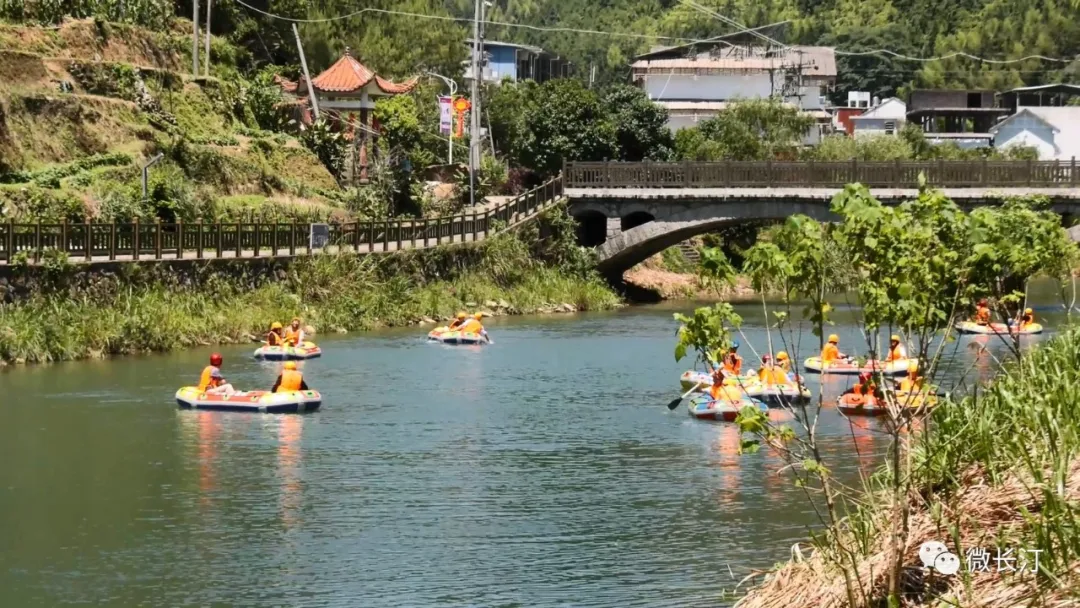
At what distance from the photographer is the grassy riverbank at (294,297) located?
41906 millimetres

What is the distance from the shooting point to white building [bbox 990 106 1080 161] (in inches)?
4129

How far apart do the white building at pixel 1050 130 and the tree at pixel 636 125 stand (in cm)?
3696

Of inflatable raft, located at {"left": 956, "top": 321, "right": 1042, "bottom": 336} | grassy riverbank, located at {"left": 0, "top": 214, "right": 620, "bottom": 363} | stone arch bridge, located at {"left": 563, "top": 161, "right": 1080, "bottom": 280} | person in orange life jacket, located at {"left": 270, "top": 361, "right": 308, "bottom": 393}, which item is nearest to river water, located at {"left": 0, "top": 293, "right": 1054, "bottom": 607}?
person in orange life jacket, located at {"left": 270, "top": 361, "right": 308, "bottom": 393}

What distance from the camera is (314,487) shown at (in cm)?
2702

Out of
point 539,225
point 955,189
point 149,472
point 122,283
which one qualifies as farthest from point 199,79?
point 149,472

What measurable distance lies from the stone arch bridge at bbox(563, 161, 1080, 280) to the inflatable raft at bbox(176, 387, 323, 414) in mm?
30834

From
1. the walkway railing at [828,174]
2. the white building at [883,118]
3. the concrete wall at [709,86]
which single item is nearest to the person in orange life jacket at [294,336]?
the walkway railing at [828,174]

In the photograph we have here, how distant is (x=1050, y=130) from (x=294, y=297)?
6781 cm

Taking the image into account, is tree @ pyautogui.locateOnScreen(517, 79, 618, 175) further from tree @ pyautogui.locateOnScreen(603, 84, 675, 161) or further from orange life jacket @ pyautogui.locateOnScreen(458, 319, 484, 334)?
orange life jacket @ pyautogui.locateOnScreen(458, 319, 484, 334)

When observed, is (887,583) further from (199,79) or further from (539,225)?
(199,79)

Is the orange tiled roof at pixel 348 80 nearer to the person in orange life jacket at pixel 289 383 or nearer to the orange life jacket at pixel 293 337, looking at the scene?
the orange life jacket at pixel 293 337

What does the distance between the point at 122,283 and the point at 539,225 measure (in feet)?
75.6

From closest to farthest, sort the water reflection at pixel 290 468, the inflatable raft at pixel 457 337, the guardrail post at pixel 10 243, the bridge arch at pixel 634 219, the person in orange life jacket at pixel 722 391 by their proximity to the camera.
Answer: the water reflection at pixel 290 468 < the person in orange life jacket at pixel 722 391 < the guardrail post at pixel 10 243 < the inflatable raft at pixel 457 337 < the bridge arch at pixel 634 219

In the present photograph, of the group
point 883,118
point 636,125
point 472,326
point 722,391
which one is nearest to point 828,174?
point 636,125
